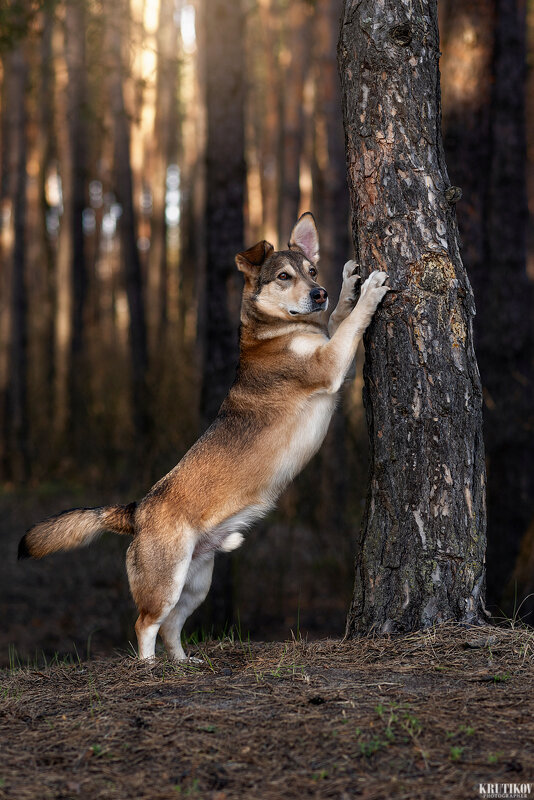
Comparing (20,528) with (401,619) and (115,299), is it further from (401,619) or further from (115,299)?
(115,299)

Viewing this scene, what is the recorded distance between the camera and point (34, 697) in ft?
14.1

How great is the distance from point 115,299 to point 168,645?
36556mm

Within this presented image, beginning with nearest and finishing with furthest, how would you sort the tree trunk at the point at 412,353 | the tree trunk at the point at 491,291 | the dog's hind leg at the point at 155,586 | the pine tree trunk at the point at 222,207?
1. the tree trunk at the point at 412,353
2. the dog's hind leg at the point at 155,586
3. the tree trunk at the point at 491,291
4. the pine tree trunk at the point at 222,207

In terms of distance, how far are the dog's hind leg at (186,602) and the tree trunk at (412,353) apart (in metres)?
1.22

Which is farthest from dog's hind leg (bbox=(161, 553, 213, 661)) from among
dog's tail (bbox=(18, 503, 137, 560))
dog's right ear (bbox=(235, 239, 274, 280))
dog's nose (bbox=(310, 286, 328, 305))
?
dog's right ear (bbox=(235, 239, 274, 280))

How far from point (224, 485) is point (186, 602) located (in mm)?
920

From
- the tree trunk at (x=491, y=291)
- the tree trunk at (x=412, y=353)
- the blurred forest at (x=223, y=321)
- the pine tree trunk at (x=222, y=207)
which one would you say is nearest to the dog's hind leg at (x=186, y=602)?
the tree trunk at (x=412, y=353)

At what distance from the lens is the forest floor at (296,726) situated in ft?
9.86

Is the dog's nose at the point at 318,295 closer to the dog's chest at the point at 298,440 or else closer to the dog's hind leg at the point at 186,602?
the dog's chest at the point at 298,440

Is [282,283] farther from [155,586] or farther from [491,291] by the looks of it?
[491,291]

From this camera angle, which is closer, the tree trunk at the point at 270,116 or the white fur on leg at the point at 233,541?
the white fur on leg at the point at 233,541

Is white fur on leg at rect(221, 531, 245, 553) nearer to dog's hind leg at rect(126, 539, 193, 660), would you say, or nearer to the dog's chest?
dog's hind leg at rect(126, 539, 193, 660)

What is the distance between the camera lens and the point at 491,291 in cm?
877

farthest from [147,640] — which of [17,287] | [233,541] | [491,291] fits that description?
[17,287]
